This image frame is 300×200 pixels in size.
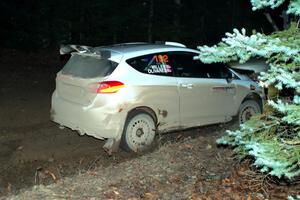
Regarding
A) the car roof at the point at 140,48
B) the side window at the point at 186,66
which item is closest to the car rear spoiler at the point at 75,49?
the car roof at the point at 140,48

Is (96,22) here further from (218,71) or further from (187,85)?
(187,85)

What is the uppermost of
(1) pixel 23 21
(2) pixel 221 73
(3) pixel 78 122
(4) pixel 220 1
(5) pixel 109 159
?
(4) pixel 220 1

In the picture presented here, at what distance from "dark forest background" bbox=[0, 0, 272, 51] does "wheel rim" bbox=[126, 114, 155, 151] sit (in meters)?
10.5

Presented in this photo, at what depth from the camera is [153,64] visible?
329 inches

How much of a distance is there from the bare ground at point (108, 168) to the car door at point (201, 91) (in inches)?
18.8

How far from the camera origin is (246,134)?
194 inches

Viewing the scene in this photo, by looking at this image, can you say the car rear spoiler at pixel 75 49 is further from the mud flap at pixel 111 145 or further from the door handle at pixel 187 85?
the door handle at pixel 187 85

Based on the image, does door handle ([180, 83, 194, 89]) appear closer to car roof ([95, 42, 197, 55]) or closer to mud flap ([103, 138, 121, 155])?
car roof ([95, 42, 197, 55])

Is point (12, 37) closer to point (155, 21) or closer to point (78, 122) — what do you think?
point (155, 21)

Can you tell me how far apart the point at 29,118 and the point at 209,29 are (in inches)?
640

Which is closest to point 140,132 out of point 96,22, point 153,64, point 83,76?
point 153,64

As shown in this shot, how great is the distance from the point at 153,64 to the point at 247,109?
8.74ft

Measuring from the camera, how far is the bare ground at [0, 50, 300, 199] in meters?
5.73

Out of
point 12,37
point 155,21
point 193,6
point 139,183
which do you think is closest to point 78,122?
point 139,183
